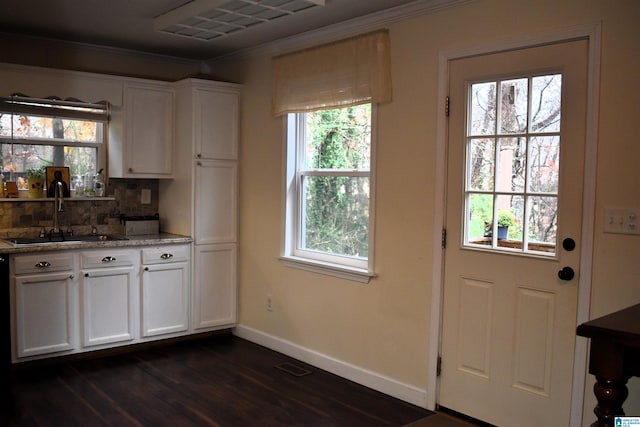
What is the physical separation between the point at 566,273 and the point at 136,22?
3.19 metres

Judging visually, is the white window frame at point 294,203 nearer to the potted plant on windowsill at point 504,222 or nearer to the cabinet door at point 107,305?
the cabinet door at point 107,305

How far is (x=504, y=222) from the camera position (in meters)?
3.03

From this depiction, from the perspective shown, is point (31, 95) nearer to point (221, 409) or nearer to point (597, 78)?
point (221, 409)

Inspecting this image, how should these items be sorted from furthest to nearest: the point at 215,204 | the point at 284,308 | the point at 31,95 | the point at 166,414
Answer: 1. the point at 215,204
2. the point at 284,308
3. the point at 31,95
4. the point at 166,414

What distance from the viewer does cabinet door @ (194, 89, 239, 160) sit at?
4.59 meters

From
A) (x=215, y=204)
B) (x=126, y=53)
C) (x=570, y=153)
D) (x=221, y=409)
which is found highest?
(x=126, y=53)

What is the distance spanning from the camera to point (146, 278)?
14.5 feet

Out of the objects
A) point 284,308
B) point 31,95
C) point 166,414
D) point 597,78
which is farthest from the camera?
point 284,308

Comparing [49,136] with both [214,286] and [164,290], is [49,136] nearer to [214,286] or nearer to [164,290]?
[164,290]

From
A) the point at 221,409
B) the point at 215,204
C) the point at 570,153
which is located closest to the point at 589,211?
the point at 570,153

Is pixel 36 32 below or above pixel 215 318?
above

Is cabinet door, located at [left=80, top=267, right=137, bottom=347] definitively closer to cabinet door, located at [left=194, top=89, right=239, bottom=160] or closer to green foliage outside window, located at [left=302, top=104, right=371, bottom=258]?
cabinet door, located at [left=194, top=89, right=239, bottom=160]

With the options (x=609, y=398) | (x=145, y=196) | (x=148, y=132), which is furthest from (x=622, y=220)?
(x=145, y=196)

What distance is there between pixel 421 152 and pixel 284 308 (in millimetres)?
1761
